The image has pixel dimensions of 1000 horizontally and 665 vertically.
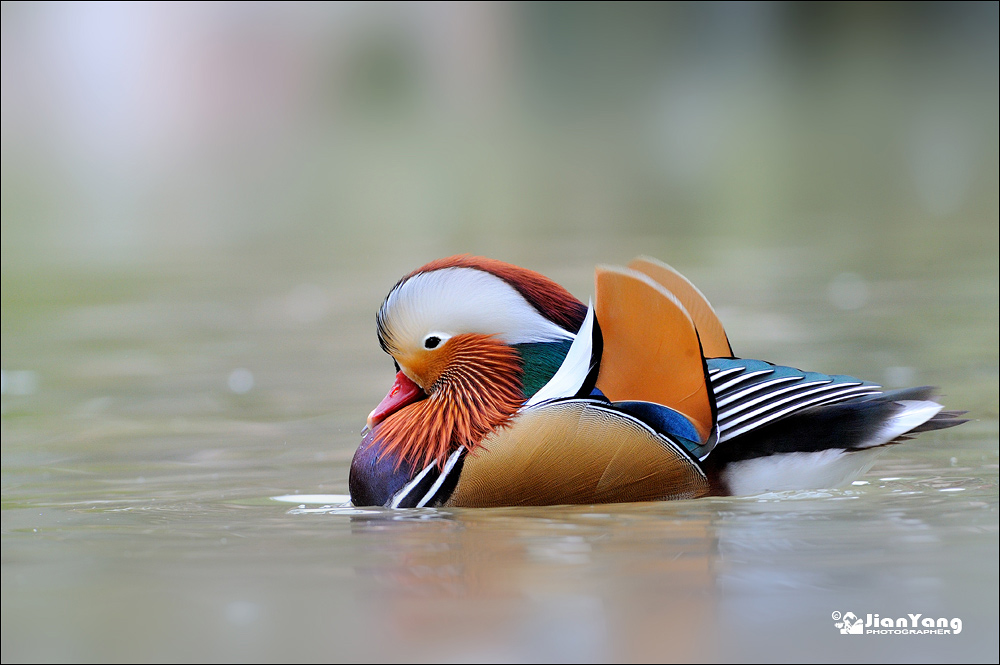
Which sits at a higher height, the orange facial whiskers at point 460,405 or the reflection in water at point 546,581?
the orange facial whiskers at point 460,405

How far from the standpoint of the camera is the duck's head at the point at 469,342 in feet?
11.1

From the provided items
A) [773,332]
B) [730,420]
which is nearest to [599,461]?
[730,420]

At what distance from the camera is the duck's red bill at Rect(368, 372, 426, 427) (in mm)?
3531

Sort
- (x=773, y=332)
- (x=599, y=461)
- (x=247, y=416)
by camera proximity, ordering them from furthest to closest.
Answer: (x=773, y=332) → (x=247, y=416) → (x=599, y=461)

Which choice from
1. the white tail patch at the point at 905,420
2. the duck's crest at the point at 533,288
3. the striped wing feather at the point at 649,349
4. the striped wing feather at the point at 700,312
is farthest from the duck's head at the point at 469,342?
the white tail patch at the point at 905,420

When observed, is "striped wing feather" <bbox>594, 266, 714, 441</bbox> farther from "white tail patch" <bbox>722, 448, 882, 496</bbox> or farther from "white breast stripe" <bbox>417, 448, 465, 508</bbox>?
"white breast stripe" <bbox>417, 448, 465, 508</bbox>

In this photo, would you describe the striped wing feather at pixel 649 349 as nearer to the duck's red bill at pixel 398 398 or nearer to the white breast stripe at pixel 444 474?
the white breast stripe at pixel 444 474

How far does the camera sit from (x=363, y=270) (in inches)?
323

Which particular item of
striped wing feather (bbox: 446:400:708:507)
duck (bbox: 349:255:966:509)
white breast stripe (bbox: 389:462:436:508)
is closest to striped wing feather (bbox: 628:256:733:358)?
duck (bbox: 349:255:966:509)

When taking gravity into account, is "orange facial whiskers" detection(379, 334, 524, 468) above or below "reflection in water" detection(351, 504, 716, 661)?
above

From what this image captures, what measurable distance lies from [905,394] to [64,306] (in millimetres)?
5016

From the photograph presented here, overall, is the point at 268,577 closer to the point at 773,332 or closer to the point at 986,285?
the point at 773,332
